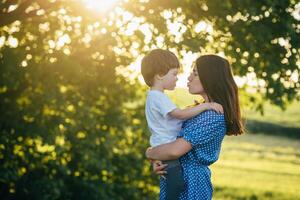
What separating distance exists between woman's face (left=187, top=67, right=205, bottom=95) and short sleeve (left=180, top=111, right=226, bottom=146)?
170mm

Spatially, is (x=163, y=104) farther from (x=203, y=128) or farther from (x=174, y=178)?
(x=174, y=178)

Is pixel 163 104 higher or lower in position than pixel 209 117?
higher

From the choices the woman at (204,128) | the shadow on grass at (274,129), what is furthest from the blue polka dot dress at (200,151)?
the shadow on grass at (274,129)

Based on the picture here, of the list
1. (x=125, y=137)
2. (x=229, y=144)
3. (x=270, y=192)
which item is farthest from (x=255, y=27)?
(x=229, y=144)

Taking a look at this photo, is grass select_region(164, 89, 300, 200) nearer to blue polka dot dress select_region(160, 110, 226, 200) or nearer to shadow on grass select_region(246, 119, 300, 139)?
shadow on grass select_region(246, 119, 300, 139)

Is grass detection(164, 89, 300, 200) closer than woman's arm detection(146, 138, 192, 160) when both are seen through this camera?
No

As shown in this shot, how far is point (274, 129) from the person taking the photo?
240ft

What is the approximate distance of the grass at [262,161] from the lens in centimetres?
2750

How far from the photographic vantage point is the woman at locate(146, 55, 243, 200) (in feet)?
14.3

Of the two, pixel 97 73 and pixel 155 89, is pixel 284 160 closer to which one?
pixel 97 73

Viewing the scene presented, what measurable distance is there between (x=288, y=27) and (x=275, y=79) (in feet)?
4.18

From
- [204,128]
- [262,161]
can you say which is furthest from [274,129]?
[204,128]

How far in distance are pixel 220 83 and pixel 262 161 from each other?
150ft

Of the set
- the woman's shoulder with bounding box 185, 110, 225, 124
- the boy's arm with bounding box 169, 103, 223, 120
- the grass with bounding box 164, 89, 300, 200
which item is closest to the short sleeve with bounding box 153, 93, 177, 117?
the boy's arm with bounding box 169, 103, 223, 120
